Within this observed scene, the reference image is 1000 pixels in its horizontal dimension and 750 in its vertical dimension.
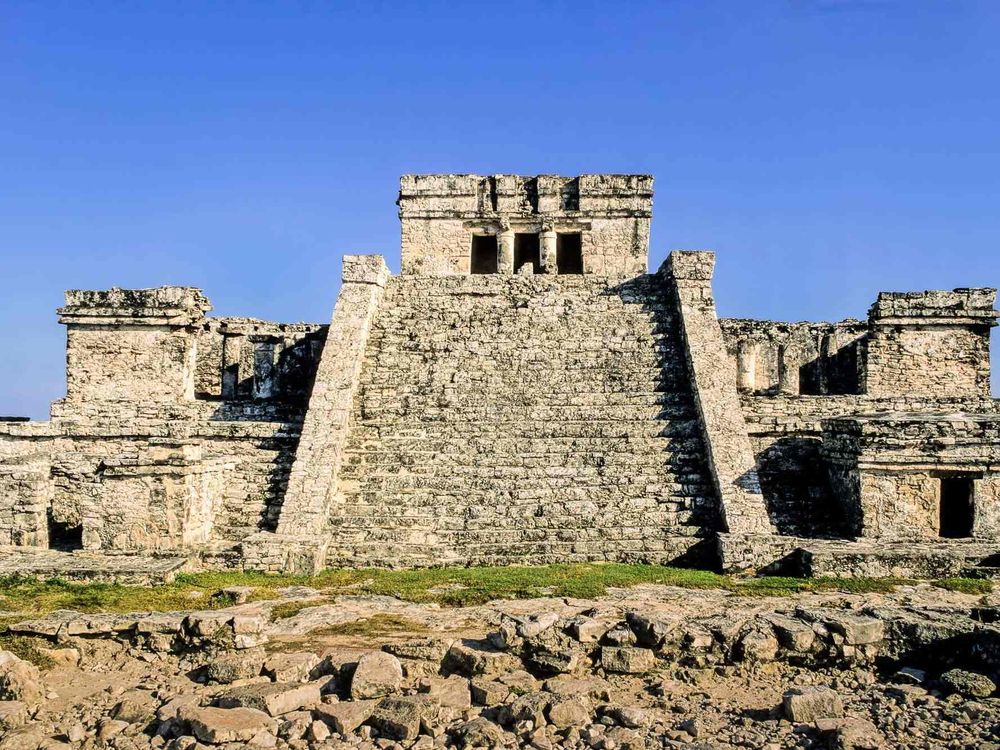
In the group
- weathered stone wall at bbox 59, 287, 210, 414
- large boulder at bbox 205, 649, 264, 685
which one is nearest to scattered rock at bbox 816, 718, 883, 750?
large boulder at bbox 205, 649, 264, 685

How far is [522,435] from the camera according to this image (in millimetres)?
12367

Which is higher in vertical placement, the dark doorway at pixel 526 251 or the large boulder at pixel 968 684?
the dark doorway at pixel 526 251

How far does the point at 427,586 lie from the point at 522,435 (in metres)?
3.82

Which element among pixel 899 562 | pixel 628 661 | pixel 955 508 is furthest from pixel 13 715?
pixel 955 508

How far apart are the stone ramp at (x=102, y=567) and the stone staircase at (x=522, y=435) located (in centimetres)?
202

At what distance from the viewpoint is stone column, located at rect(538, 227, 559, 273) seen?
67.9ft

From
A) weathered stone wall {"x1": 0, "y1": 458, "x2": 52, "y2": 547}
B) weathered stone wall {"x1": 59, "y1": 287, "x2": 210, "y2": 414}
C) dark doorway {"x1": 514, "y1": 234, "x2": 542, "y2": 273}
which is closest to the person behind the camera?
weathered stone wall {"x1": 0, "y1": 458, "x2": 52, "y2": 547}

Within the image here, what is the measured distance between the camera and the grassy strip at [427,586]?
8.46 metres

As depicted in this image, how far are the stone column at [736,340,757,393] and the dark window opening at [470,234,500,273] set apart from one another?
799 centimetres

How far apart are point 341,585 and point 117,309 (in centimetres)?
1012

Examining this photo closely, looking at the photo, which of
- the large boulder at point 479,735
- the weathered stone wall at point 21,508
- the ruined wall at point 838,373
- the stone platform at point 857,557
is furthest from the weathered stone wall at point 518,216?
the large boulder at point 479,735

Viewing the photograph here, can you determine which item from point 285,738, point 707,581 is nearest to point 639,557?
point 707,581

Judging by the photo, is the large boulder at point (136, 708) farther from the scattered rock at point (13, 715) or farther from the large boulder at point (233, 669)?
the scattered rock at point (13, 715)

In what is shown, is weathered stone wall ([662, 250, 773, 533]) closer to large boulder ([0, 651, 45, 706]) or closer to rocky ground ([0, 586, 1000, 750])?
rocky ground ([0, 586, 1000, 750])
